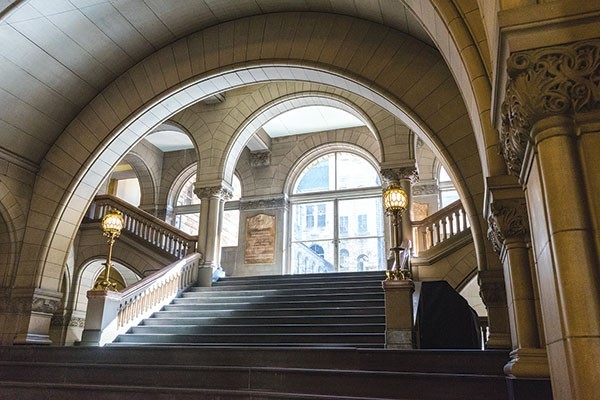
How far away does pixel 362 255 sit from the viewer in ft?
44.2

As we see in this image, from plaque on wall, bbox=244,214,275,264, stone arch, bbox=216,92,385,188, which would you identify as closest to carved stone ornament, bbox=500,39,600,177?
stone arch, bbox=216,92,385,188

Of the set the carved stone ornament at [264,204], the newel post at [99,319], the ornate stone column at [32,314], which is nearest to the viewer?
the newel post at [99,319]

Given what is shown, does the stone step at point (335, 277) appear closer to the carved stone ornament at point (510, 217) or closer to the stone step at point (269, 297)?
the stone step at point (269, 297)

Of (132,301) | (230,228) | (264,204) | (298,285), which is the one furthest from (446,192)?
(132,301)

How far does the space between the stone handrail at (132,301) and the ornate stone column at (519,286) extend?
5.86 meters

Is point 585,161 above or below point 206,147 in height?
below

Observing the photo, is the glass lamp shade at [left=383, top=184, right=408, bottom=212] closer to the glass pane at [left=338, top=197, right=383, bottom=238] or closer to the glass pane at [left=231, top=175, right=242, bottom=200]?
the glass pane at [left=338, top=197, right=383, bottom=238]

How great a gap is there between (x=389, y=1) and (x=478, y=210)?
292cm

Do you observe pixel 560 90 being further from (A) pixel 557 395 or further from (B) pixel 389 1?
(B) pixel 389 1

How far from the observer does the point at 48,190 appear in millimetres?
8172

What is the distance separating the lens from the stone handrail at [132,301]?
7164 millimetres

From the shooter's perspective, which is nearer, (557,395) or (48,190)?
(557,395)

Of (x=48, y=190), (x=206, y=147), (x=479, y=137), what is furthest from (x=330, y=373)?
(x=206, y=147)

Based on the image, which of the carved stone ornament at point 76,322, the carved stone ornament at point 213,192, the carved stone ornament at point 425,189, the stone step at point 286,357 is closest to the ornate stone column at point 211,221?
the carved stone ornament at point 213,192
